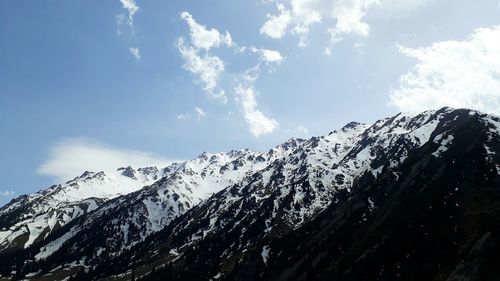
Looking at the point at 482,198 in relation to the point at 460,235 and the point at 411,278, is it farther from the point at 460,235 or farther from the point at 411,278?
the point at 411,278

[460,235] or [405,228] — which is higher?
[405,228]

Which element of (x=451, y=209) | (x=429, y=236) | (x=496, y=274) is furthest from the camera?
(x=451, y=209)

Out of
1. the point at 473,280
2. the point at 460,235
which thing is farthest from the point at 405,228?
the point at 473,280

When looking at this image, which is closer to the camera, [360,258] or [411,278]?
[411,278]

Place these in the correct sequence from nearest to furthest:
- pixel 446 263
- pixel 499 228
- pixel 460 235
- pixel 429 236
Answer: pixel 499 228 → pixel 446 263 → pixel 460 235 → pixel 429 236

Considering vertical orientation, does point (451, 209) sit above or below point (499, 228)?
above

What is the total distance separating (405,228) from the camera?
7697 inches

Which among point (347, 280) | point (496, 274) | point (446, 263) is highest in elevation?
point (347, 280)

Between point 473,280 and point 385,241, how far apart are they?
7340 centimetres

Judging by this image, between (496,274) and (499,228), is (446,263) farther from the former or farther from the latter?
(496,274)

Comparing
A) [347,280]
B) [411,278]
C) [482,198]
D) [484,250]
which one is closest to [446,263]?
[411,278]

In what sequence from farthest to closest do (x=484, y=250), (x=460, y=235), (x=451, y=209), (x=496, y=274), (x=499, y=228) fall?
(x=451, y=209)
(x=460, y=235)
(x=499, y=228)
(x=484, y=250)
(x=496, y=274)

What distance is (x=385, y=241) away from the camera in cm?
19375

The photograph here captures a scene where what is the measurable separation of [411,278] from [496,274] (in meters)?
35.7
